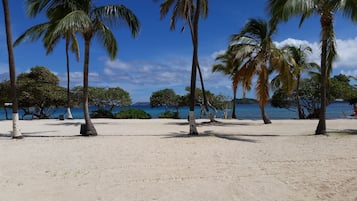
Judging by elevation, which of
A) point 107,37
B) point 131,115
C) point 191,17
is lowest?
point 131,115

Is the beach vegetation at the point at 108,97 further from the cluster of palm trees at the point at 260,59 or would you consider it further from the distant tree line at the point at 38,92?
the cluster of palm trees at the point at 260,59

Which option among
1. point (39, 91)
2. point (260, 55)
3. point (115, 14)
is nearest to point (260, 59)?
point (260, 55)

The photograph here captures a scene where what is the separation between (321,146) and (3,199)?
8.23m

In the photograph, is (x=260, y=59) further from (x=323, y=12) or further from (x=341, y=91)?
(x=341, y=91)

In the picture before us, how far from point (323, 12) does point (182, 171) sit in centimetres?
892

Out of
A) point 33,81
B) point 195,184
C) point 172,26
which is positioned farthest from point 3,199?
point 33,81

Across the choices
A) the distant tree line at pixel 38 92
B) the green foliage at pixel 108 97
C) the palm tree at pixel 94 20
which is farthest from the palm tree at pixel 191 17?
the green foliage at pixel 108 97

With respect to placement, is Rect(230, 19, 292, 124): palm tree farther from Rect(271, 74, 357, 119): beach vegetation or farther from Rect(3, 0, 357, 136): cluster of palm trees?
Rect(271, 74, 357, 119): beach vegetation

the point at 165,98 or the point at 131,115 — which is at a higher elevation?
the point at 165,98

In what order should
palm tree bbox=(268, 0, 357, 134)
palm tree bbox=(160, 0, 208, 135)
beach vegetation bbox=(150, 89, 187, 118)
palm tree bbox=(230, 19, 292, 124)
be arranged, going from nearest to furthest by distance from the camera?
palm tree bbox=(268, 0, 357, 134) → palm tree bbox=(160, 0, 208, 135) → palm tree bbox=(230, 19, 292, 124) → beach vegetation bbox=(150, 89, 187, 118)

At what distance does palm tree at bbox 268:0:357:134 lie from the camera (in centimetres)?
1124

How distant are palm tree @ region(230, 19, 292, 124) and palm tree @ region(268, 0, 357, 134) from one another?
439 centimetres

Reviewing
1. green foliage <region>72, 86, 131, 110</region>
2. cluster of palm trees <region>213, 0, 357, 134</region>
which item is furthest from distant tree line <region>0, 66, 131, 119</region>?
cluster of palm trees <region>213, 0, 357, 134</region>

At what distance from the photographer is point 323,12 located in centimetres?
1236
